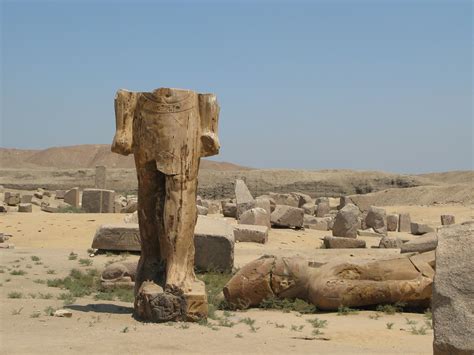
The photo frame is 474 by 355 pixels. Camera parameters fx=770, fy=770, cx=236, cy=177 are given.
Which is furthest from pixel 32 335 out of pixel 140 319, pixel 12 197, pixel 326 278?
pixel 12 197

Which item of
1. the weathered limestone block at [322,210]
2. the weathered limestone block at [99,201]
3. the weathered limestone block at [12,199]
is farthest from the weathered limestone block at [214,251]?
the weathered limestone block at [322,210]

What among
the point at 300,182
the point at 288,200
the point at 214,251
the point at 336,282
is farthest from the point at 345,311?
the point at 300,182

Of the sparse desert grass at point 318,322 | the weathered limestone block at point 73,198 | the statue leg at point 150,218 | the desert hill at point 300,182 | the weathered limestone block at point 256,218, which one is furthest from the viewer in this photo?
the desert hill at point 300,182

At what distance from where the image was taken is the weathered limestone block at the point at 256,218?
17500 millimetres

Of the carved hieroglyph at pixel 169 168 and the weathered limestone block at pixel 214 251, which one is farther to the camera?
the weathered limestone block at pixel 214 251

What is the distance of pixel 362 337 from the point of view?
6.95m

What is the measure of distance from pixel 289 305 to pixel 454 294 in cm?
477

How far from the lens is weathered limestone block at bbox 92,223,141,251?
12344 millimetres

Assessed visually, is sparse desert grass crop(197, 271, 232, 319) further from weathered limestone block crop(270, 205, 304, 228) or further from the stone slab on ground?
the stone slab on ground

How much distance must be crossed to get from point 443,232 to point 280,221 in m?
14.4

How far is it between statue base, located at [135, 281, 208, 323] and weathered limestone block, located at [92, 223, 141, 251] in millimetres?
5103

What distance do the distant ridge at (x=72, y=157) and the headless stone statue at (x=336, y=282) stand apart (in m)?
74.5

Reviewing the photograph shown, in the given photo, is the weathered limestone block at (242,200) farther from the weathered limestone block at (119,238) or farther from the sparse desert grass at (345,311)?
the sparse desert grass at (345,311)

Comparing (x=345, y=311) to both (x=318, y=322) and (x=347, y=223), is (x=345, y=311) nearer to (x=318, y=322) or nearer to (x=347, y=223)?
(x=318, y=322)
